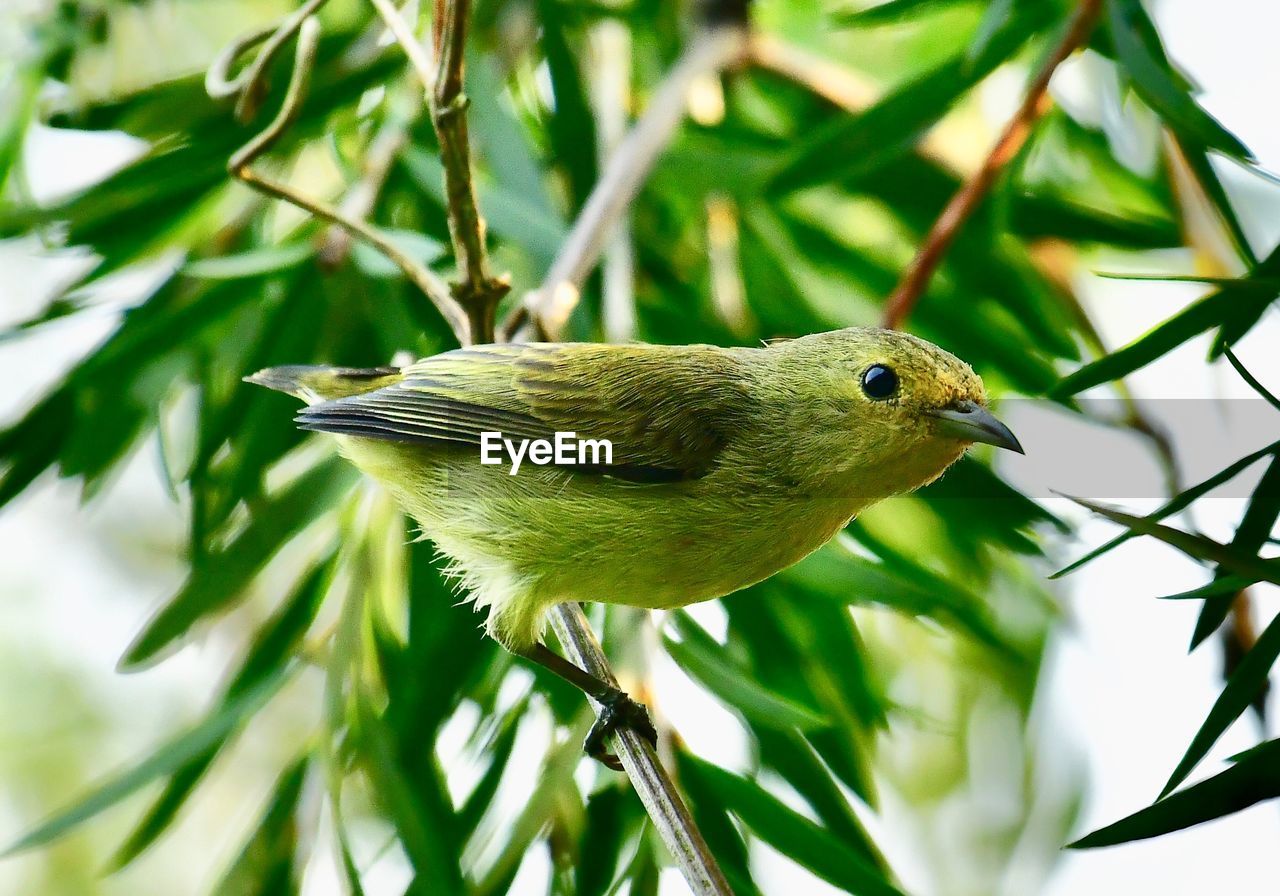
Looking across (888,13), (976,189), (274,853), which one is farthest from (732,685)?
(888,13)

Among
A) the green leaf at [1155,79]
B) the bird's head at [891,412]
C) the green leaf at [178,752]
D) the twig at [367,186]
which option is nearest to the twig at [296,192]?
the twig at [367,186]

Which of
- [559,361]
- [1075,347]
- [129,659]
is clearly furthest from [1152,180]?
[129,659]

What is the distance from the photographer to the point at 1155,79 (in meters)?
2.21

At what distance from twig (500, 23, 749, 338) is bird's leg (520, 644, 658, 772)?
0.71 metres

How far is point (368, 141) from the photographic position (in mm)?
3441

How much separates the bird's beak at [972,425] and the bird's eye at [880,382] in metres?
0.09

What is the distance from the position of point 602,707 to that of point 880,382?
73 centimetres

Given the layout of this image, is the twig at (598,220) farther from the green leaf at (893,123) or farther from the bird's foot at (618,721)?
the bird's foot at (618,721)

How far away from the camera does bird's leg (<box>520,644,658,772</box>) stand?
6.93 feet

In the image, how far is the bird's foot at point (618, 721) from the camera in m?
2.08

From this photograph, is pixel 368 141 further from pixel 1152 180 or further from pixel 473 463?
pixel 1152 180

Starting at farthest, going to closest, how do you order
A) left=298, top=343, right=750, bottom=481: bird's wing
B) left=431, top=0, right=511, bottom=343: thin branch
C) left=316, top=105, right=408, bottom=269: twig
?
left=316, top=105, right=408, bottom=269: twig < left=298, top=343, right=750, bottom=481: bird's wing < left=431, top=0, right=511, bottom=343: thin branch

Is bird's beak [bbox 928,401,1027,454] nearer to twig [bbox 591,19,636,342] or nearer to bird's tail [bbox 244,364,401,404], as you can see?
twig [bbox 591,19,636,342]

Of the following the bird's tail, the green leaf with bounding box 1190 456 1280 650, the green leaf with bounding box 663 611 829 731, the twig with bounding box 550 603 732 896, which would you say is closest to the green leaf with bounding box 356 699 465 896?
the twig with bounding box 550 603 732 896
